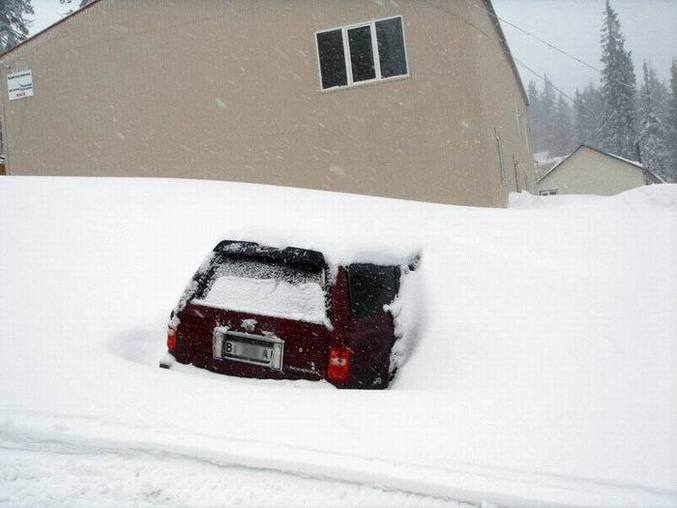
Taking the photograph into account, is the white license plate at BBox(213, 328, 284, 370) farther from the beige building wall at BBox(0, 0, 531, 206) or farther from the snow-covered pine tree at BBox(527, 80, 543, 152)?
the snow-covered pine tree at BBox(527, 80, 543, 152)

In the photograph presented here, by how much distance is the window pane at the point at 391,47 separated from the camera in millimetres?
10672

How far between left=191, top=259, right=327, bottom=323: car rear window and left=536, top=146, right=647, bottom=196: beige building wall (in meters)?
39.1

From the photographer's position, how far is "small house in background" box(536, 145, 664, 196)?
126ft

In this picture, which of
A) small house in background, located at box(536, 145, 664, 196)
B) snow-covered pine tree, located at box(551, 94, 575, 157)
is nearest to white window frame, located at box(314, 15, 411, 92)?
small house in background, located at box(536, 145, 664, 196)

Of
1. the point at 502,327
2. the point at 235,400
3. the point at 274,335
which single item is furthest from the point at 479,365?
the point at 235,400

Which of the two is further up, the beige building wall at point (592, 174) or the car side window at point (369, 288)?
the beige building wall at point (592, 174)

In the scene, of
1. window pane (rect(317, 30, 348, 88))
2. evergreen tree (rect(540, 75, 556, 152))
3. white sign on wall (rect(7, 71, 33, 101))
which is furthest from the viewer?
evergreen tree (rect(540, 75, 556, 152))

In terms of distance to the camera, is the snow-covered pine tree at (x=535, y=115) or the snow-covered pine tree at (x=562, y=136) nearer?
the snow-covered pine tree at (x=562, y=136)

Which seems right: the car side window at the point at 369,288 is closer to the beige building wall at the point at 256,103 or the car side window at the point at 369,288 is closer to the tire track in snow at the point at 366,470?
the tire track in snow at the point at 366,470

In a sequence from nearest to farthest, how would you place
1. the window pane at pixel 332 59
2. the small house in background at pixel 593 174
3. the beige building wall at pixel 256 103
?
the beige building wall at pixel 256 103 < the window pane at pixel 332 59 < the small house in background at pixel 593 174

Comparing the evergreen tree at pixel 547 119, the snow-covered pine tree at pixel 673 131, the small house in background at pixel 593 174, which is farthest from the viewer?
the evergreen tree at pixel 547 119

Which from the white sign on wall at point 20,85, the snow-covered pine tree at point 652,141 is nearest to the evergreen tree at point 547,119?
the snow-covered pine tree at point 652,141

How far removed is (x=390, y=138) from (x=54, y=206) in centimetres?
697

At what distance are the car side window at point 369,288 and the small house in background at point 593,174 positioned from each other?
1502 inches
